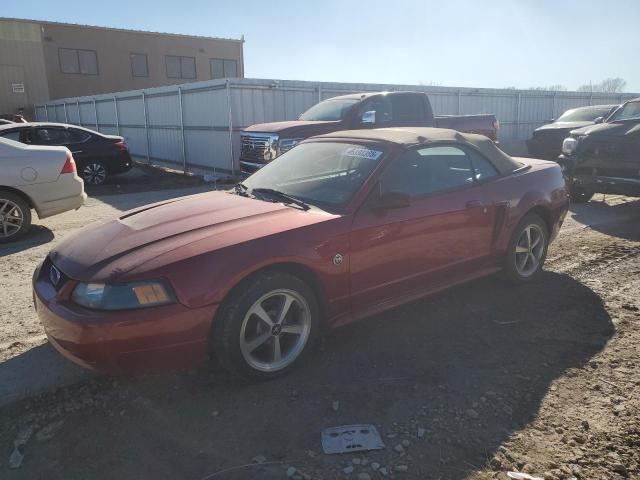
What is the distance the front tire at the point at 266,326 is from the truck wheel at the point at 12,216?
516 cm

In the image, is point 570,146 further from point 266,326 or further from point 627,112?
point 266,326

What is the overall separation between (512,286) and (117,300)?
3.62 m

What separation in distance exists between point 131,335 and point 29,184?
514cm

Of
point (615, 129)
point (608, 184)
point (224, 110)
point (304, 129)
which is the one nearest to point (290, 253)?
point (304, 129)

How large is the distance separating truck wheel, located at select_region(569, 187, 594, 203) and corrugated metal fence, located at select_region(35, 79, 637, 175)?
299 inches

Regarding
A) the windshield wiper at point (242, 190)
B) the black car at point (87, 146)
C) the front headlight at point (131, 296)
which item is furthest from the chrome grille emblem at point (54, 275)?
the black car at point (87, 146)

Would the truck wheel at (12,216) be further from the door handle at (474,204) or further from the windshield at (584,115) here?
the windshield at (584,115)

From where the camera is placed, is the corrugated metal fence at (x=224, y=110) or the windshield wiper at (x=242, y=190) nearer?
the windshield wiper at (x=242, y=190)

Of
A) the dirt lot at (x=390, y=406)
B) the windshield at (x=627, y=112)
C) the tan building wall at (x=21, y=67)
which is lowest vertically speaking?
the dirt lot at (x=390, y=406)

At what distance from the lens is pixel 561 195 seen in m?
5.15

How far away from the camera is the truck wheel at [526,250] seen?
4.74 m

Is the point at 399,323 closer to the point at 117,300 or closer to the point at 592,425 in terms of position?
the point at 592,425

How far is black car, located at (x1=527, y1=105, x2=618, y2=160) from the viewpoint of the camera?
1438 centimetres

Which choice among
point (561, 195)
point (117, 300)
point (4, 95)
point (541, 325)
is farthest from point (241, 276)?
point (4, 95)
